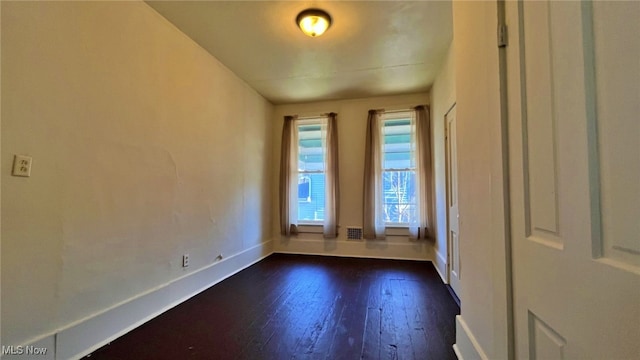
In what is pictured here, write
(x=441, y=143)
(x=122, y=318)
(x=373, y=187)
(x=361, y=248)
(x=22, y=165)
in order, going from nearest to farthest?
(x=22, y=165) → (x=122, y=318) → (x=441, y=143) → (x=373, y=187) → (x=361, y=248)

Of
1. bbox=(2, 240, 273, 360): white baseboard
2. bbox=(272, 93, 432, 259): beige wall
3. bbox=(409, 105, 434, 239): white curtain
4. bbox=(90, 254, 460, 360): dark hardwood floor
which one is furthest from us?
bbox=(272, 93, 432, 259): beige wall

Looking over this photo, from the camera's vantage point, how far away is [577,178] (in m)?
0.68

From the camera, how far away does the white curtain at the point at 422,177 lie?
4285 millimetres

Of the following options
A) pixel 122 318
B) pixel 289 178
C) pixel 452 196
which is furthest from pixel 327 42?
pixel 122 318

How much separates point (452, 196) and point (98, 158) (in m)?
3.38

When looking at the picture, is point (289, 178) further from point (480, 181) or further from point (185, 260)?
point (480, 181)

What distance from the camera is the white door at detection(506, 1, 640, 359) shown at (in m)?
0.54

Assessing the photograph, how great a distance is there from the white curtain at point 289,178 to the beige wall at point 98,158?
1.62 metres

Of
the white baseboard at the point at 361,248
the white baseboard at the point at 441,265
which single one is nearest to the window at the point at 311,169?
the white baseboard at the point at 361,248

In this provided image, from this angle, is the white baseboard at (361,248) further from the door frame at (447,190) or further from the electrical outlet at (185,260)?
the electrical outlet at (185,260)

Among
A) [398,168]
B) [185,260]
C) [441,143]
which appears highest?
[441,143]

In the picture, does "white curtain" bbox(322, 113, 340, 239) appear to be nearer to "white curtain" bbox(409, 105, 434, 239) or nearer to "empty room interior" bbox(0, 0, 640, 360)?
"empty room interior" bbox(0, 0, 640, 360)

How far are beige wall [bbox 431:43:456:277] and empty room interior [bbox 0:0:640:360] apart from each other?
5 centimetres

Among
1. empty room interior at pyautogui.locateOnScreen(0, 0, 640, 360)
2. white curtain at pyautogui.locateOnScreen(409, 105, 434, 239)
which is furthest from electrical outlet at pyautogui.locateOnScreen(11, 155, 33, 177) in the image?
white curtain at pyautogui.locateOnScreen(409, 105, 434, 239)
